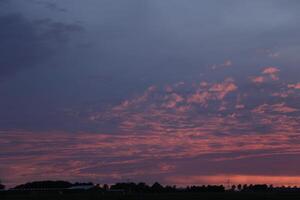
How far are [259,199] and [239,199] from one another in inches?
164

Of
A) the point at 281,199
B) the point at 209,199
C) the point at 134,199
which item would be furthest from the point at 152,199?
the point at 281,199

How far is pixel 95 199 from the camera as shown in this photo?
110312 mm

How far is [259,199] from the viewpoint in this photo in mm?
117125

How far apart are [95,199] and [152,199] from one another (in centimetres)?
1190

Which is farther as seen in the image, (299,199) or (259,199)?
(259,199)

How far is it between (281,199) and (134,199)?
3012cm

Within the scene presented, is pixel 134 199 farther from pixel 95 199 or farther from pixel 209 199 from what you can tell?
pixel 209 199

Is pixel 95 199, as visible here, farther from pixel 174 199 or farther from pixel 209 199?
pixel 209 199

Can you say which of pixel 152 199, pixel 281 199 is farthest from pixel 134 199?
pixel 281 199

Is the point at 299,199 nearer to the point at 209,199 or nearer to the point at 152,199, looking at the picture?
the point at 209,199

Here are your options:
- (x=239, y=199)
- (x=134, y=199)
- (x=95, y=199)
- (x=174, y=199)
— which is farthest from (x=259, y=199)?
(x=95, y=199)

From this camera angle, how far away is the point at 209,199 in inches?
4520

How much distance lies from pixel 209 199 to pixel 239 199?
295 inches

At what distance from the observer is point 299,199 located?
109688mm
